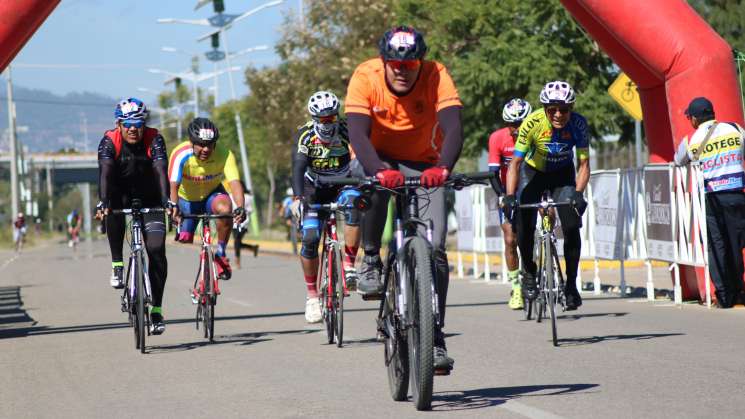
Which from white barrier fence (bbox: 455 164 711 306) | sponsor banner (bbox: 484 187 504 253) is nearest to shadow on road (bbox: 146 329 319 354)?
white barrier fence (bbox: 455 164 711 306)

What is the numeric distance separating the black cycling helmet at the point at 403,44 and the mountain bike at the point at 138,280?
4.25m

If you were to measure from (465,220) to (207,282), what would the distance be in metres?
11.9

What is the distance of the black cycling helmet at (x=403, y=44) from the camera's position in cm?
795

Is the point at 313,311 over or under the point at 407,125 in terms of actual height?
under

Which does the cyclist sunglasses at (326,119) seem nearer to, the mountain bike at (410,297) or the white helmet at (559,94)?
the white helmet at (559,94)

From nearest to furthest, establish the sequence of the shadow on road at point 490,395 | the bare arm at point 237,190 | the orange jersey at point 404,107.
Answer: the shadow on road at point 490,395 < the orange jersey at point 404,107 < the bare arm at point 237,190

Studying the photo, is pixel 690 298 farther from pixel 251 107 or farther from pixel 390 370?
pixel 251 107

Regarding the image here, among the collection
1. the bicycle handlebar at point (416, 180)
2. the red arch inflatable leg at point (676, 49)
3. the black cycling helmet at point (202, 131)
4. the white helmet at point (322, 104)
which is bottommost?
the bicycle handlebar at point (416, 180)

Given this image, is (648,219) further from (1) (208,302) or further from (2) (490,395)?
(2) (490,395)

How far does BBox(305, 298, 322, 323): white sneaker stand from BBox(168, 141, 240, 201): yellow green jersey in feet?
4.38

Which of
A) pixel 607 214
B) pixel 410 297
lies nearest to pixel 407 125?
pixel 410 297

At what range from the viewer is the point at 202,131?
497 inches

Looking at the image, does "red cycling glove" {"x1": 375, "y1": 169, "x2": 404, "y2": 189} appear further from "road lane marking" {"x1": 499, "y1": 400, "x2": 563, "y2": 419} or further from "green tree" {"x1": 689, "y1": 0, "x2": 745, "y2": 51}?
"green tree" {"x1": 689, "y1": 0, "x2": 745, "y2": 51}

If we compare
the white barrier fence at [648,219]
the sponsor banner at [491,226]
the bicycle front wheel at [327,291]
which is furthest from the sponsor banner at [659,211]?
the sponsor banner at [491,226]
